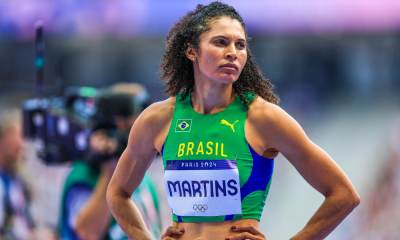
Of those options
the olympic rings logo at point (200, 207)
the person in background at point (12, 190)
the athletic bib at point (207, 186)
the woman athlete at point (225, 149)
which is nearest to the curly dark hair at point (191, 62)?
the woman athlete at point (225, 149)

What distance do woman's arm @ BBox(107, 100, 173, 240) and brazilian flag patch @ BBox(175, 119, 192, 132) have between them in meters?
0.06

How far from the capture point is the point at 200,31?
1545mm

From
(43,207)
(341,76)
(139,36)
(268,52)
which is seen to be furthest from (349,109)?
(43,207)

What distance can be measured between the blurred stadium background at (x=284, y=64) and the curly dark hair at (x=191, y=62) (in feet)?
7.30

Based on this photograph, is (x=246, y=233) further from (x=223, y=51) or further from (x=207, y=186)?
(x=223, y=51)

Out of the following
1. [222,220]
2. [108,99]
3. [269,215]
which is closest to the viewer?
[222,220]

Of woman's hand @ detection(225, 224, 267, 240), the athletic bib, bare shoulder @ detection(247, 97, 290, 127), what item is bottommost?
woman's hand @ detection(225, 224, 267, 240)

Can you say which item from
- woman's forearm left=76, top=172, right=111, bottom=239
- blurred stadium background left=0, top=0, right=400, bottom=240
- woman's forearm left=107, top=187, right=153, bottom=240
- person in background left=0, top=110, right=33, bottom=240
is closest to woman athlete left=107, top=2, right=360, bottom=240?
woman's forearm left=107, top=187, right=153, bottom=240

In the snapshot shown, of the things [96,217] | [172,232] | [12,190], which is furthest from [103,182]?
[172,232]

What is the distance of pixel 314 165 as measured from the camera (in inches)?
56.5

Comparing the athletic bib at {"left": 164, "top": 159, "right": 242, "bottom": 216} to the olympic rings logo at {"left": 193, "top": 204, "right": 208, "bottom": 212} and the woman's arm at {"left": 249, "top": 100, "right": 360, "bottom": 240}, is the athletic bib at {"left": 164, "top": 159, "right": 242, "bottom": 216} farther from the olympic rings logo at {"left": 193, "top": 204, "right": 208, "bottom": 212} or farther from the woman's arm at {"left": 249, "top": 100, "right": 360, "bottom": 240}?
the woman's arm at {"left": 249, "top": 100, "right": 360, "bottom": 240}

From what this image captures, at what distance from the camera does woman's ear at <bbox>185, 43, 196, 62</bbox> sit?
5.24 feet

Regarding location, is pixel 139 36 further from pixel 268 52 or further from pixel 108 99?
pixel 268 52

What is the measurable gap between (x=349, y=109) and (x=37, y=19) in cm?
318
